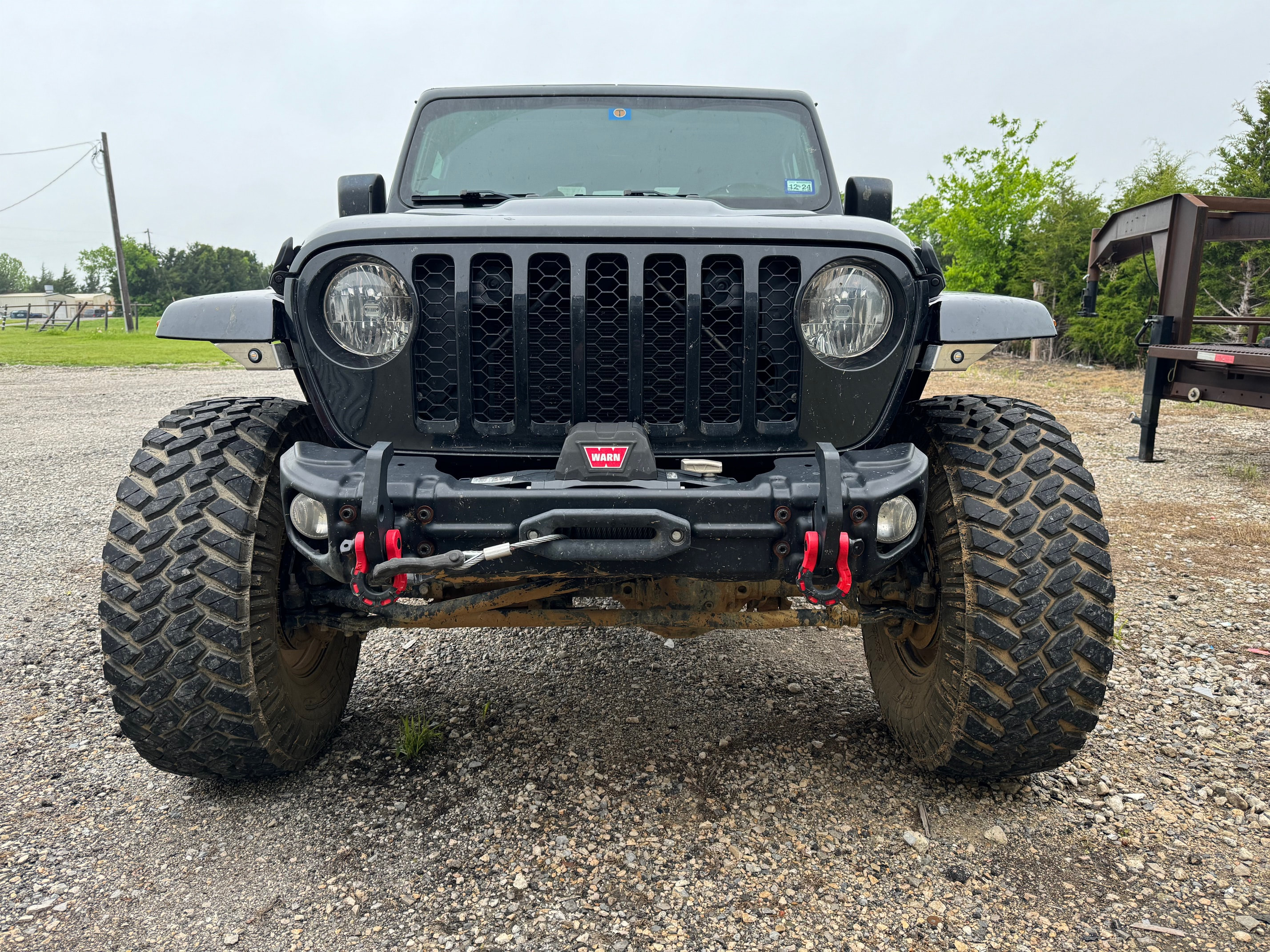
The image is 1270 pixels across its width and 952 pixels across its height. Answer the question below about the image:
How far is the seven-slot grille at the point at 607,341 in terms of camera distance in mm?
2244

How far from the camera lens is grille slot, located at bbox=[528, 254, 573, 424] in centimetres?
228

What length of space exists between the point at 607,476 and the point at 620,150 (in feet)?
6.20

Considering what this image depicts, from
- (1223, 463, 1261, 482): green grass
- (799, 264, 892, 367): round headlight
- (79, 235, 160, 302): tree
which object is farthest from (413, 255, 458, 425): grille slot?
(79, 235, 160, 302): tree

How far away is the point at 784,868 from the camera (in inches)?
89.1

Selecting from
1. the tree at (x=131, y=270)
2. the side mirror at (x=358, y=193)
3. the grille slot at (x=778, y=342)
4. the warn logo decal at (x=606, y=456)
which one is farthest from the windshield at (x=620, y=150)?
the tree at (x=131, y=270)

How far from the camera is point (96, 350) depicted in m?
26.0

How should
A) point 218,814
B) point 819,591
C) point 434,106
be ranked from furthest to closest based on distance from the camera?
point 434,106, point 218,814, point 819,591

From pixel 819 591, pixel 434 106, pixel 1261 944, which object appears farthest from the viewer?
pixel 434 106

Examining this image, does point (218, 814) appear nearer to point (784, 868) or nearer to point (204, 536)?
point (204, 536)

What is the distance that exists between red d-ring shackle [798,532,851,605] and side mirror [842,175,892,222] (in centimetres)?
190

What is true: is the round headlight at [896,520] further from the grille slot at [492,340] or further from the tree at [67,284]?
the tree at [67,284]

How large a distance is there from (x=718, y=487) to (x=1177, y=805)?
5.73ft

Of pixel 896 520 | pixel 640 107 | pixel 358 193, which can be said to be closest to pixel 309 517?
pixel 896 520

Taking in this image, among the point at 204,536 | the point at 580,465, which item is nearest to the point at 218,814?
the point at 204,536
